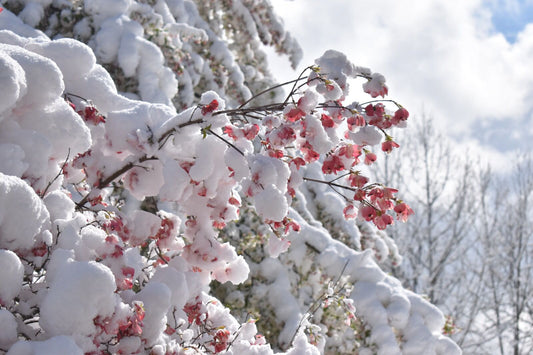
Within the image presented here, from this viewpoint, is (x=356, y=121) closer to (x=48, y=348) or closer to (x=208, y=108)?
(x=208, y=108)

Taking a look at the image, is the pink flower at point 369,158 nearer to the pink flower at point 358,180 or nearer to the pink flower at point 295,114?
the pink flower at point 358,180

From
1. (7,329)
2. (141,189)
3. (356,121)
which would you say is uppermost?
(356,121)

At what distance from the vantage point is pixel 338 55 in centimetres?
201

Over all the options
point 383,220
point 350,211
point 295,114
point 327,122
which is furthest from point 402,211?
point 295,114

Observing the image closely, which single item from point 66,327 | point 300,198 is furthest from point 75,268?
point 300,198

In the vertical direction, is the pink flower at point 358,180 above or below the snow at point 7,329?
above

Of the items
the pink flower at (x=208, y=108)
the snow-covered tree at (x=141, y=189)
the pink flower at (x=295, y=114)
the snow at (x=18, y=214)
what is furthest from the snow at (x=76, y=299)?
the pink flower at (x=295, y=114)

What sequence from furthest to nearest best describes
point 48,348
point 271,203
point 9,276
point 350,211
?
1. point 350,211
2. point 271,203
3. point 9,276
4. point 48,348

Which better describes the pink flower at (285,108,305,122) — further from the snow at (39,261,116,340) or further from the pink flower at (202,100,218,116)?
the snow at (39,261,116,340)

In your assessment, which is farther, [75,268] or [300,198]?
[300,198]

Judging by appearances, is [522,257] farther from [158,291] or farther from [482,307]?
[158,291]

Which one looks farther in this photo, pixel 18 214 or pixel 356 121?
pixel 356 121

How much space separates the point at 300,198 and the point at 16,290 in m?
4.18

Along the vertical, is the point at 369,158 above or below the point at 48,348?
above
